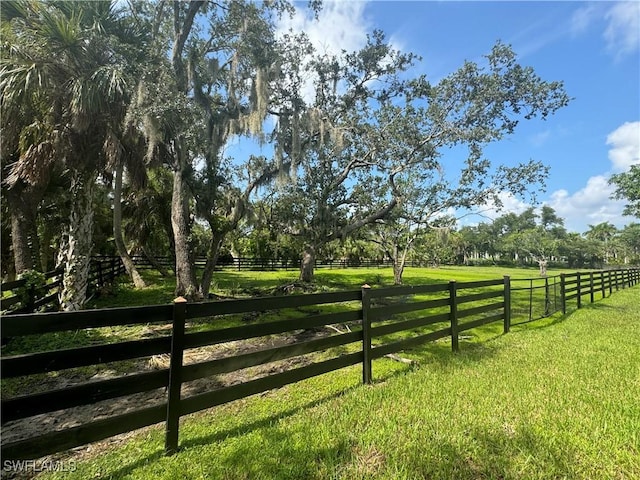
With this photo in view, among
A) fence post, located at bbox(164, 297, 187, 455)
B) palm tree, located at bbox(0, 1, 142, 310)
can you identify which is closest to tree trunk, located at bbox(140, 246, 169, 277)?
palm tree, located at bbox(0, 1, 142, 310)

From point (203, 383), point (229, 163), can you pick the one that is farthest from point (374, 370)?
point (229, 163)

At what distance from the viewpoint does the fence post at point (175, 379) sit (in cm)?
249

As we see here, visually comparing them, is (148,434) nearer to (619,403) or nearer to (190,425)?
(190,425)

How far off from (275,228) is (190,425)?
11670 mm

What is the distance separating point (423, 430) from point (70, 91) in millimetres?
8753

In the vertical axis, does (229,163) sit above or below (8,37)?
below

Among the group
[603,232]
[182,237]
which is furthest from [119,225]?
[603,232]

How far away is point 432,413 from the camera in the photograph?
3.03 meters

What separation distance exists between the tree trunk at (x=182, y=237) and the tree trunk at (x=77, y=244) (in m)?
2.39

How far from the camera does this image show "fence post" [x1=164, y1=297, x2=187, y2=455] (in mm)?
2488

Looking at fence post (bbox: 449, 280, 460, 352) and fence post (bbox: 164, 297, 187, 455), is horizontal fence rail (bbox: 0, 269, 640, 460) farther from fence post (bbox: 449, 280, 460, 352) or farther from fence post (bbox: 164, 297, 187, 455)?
fence post (bbox: 449, 280, 460, 352)

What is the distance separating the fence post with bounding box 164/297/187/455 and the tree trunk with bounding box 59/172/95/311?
6848 mm

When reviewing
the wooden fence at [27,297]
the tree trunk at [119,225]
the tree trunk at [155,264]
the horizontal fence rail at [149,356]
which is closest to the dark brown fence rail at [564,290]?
the horizontal fence rail at [149,356]

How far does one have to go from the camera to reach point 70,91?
6754 mm
